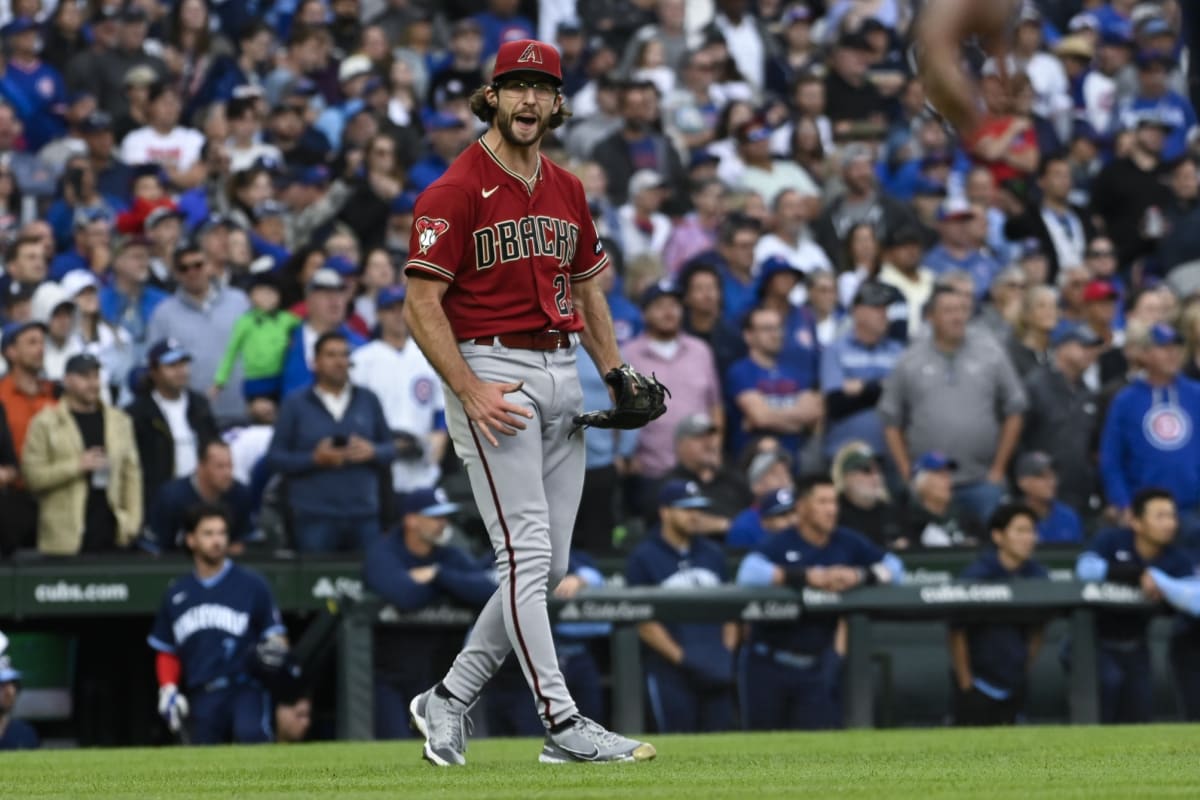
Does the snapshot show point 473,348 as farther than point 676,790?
Yes

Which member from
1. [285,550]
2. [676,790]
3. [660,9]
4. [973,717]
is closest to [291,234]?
[285,550]

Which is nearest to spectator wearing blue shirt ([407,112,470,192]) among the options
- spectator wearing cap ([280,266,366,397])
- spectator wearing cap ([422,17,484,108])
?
spectator wearing cap ([422,17,484,108])

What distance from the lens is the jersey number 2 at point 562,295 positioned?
23.2 feet

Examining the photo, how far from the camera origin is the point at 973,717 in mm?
10945

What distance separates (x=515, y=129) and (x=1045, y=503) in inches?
258

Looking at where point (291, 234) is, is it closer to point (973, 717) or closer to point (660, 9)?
point (660, 9)

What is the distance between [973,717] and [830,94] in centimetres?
851

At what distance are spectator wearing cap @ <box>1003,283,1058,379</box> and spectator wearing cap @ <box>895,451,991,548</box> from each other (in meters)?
1.70

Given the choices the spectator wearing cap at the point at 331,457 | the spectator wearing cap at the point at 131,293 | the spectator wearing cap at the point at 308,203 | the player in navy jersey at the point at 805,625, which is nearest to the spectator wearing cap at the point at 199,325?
the spectator wearing cap at the point at 131,293

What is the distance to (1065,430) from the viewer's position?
535 inches

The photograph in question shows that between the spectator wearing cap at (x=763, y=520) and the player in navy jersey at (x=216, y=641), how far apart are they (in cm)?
262

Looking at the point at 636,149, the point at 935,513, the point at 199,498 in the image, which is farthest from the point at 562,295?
the point at 636,149

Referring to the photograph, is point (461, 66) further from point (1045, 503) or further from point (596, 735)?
point (596, 735)

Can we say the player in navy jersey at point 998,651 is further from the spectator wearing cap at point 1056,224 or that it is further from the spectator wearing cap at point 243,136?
the spectator wearing cap at point 243,136
